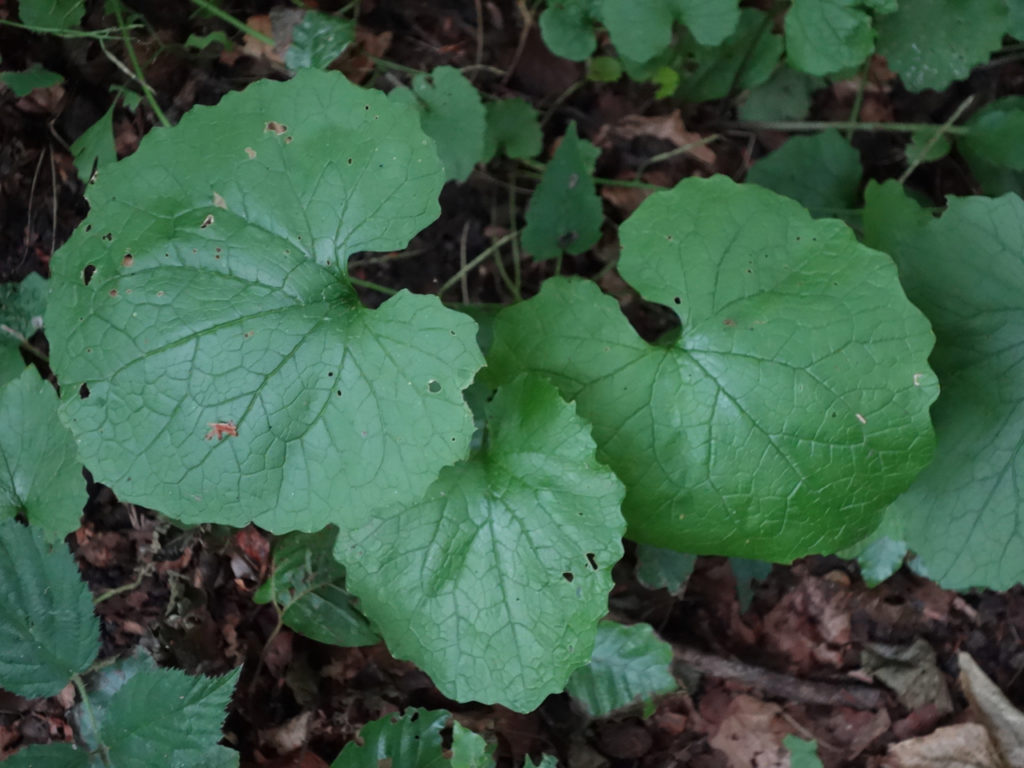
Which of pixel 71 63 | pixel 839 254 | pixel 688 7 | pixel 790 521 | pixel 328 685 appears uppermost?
pixel 688 7

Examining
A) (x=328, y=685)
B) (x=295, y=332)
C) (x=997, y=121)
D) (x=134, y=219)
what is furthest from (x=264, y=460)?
(x=997, y=121)

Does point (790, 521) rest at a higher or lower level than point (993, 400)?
lower

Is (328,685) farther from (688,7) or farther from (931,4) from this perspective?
(931,4)

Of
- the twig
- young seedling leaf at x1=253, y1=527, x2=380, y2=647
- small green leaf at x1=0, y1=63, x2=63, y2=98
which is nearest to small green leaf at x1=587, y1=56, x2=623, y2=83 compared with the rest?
small green leaf at x1=0, y1=63, x2=63, y2=98

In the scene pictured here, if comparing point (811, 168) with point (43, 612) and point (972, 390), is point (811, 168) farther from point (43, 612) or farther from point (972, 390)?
point (43, 612)

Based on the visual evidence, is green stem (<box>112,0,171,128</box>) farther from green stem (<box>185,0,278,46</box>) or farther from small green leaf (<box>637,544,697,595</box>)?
small green leaf (<box>637,544,697,595</box>)

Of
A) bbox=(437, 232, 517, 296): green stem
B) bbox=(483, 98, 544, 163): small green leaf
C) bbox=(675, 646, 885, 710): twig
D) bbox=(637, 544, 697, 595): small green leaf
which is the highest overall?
bbox=(483, 98, 544, 163): small green leaf

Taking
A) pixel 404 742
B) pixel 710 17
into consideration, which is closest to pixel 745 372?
pixel 710 17
